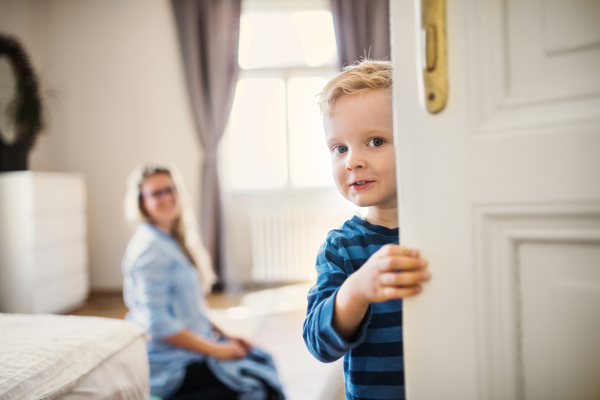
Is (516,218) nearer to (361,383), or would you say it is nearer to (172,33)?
(361,383)

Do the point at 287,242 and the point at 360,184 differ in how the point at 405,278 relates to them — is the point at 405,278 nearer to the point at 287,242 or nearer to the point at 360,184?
the point at 360,184

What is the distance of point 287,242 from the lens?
13.2 feet

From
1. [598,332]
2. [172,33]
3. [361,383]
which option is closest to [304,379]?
[361,383]

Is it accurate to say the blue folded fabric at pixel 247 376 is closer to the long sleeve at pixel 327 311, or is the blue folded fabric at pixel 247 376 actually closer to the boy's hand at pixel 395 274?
the long sleeve at pixel 327 311

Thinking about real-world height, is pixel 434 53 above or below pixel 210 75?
below

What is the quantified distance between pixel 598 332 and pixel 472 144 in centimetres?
23

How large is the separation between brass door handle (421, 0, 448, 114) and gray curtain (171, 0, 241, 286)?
367 centimetres

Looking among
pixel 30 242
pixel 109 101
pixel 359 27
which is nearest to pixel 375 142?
pixel 30 242

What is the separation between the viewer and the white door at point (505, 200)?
1.28ft

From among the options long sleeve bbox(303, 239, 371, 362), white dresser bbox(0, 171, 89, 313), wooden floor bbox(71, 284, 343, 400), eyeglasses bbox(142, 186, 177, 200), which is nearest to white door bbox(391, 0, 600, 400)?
long sleeve bbox(303, 239, 371, 362)

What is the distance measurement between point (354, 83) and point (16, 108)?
3984 mm

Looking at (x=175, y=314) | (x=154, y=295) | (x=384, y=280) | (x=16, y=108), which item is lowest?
(x=175, y=314)

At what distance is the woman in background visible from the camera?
1.41m

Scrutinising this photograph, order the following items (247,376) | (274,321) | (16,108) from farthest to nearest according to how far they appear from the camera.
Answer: (16,108), (274,321), (247,376)
